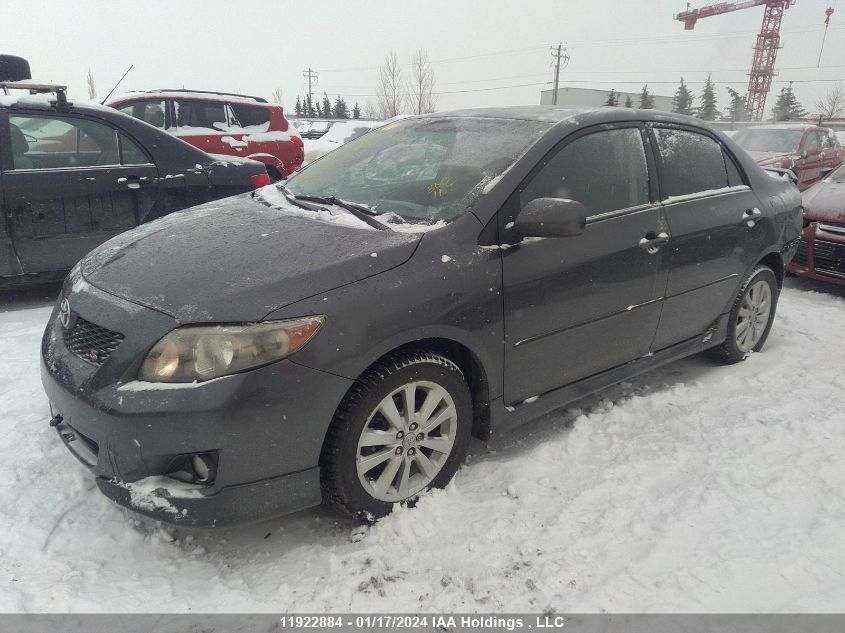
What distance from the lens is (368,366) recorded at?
2.17m

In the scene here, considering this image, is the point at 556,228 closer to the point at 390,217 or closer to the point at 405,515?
the point at 390,217

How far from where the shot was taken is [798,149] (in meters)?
11.1

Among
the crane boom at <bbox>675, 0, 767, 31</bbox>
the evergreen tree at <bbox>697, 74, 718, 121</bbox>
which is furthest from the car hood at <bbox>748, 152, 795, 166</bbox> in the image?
the crane boom at <bbox>675, 0, 767, 31</bbox>

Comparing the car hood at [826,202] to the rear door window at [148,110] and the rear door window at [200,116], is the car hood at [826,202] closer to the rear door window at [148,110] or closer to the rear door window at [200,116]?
the rear door window at [200,116]

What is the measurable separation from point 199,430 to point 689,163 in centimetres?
307

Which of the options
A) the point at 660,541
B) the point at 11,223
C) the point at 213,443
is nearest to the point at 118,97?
the point at 11,223

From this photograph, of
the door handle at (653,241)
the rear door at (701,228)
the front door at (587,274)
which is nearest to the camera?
the front door at (587,274)

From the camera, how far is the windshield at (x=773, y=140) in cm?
1127

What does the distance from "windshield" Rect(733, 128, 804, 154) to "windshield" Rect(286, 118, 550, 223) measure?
10063mm

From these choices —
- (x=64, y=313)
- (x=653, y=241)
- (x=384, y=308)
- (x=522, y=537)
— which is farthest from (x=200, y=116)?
(x=522, y=537)

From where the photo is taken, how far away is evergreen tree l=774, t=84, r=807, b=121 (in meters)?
65.1

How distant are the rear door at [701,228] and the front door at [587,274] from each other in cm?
16

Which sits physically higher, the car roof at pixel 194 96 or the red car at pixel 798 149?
the car roof at pixel 194 96

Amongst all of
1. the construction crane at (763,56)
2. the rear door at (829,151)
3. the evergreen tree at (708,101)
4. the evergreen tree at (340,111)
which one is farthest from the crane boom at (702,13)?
the rear door at (829,151)
